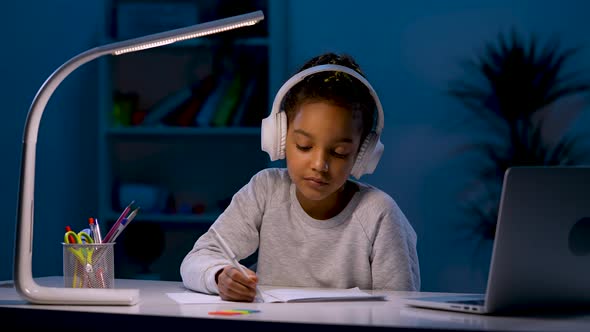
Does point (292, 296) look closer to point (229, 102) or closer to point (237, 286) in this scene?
point (237, 286)

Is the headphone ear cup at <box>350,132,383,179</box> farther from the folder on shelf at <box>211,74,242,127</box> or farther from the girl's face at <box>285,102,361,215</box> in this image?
the folder on shelf at <box>211,74,242,127</box>

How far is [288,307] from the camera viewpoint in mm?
1370

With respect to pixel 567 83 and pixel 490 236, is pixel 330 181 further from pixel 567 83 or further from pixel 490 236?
pixel 567 83

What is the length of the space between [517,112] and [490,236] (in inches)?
23.9

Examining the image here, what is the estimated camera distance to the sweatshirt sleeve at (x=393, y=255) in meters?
1.88

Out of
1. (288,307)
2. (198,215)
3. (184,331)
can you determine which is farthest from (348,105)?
(198,215)

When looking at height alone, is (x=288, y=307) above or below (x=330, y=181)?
below

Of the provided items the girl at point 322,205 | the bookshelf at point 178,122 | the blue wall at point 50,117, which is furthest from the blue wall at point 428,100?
the girl at point 322,205

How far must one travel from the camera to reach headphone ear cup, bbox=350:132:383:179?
196 centimetres

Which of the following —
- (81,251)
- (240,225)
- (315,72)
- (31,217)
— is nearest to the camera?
(31,217)

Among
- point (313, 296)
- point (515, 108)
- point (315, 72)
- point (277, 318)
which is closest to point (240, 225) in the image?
point (315, 72)

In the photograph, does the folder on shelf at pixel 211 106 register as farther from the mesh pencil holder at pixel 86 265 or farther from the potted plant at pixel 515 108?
the mesh pencil holder at pixel 86 265

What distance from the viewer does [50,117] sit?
3.85 m

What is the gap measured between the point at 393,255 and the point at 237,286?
21.7 inches
